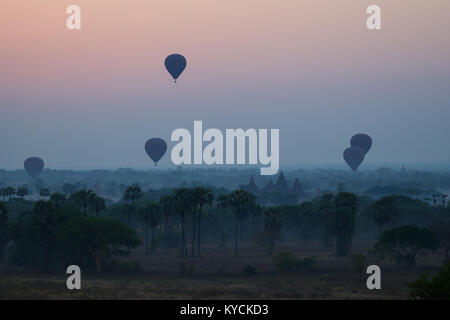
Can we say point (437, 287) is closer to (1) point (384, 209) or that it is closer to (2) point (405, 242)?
(2) point (405, 242)

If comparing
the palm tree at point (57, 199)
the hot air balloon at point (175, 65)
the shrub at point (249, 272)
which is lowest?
the shrub at point (249, 272)

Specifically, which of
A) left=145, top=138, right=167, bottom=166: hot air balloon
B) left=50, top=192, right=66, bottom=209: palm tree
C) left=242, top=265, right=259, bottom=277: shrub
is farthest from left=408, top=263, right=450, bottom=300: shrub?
left=145, top=138, right=167, bottom=166: hot air balloon

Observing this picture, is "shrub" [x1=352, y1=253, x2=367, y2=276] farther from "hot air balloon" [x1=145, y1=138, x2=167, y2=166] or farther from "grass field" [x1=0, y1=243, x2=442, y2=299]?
"hot air balloon" [x1=145, y1=138, x2=167, y2=166]

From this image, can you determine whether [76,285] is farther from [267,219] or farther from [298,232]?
[298,232]

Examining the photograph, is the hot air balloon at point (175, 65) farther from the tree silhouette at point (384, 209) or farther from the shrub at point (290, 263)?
the shrub at point (290, 263)

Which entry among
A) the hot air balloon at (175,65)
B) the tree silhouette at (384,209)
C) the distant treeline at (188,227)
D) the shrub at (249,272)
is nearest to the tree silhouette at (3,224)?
the distant treeline at (188,227)
